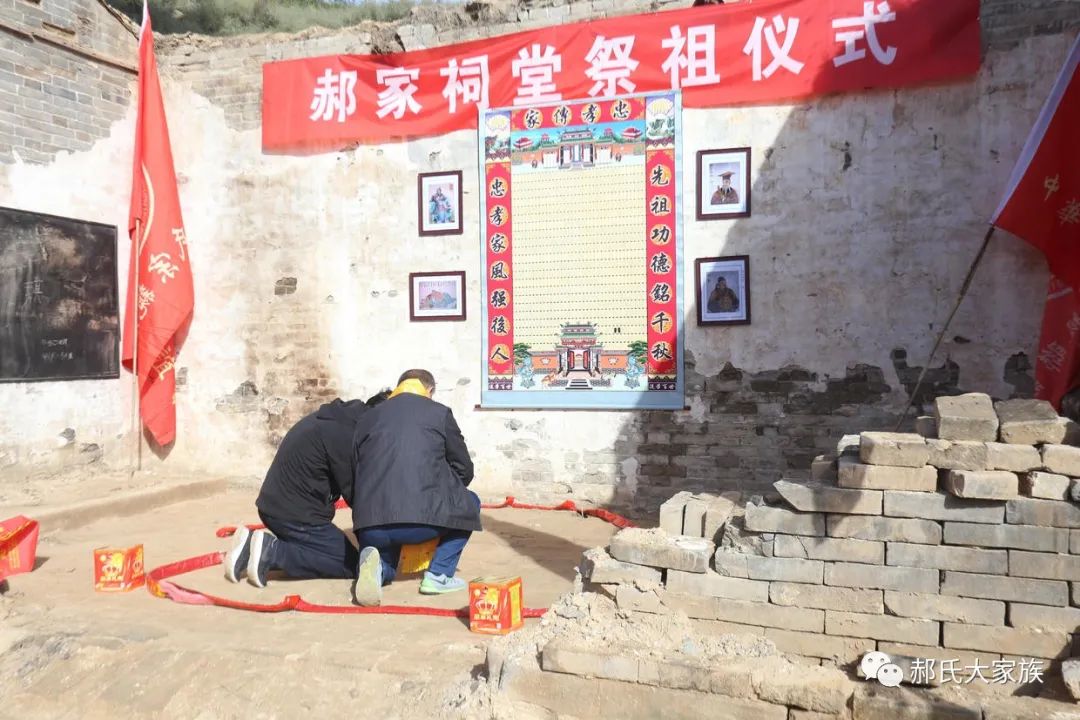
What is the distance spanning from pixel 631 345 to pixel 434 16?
11.1 ft

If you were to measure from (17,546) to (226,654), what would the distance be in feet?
7.45

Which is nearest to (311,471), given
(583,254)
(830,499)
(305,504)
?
(305,504)

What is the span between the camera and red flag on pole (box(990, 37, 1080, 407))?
5305mm

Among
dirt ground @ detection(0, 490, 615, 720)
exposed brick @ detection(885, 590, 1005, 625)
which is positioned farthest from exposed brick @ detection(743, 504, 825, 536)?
dirt ground @ detection(0, 490, 615, 720)

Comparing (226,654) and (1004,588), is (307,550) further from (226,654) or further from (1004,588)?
(1004,588)

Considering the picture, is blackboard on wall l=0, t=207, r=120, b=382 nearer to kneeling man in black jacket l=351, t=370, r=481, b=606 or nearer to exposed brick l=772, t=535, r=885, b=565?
kneeling man in black jacket l=351, t=370, r=481, b=606

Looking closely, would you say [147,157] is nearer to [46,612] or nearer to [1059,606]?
[46,612]

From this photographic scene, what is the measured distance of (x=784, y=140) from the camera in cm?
638

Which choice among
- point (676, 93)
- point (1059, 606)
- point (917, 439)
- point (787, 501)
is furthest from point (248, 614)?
point (676, 93)

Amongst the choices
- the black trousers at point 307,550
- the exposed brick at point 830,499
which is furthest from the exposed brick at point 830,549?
the black trousers at point 307,550

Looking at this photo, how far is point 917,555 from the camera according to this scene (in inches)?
118

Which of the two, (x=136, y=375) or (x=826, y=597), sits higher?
(x=136, y=375)

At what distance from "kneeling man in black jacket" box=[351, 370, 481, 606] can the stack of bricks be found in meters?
1.23

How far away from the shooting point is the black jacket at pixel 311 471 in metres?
4.48
